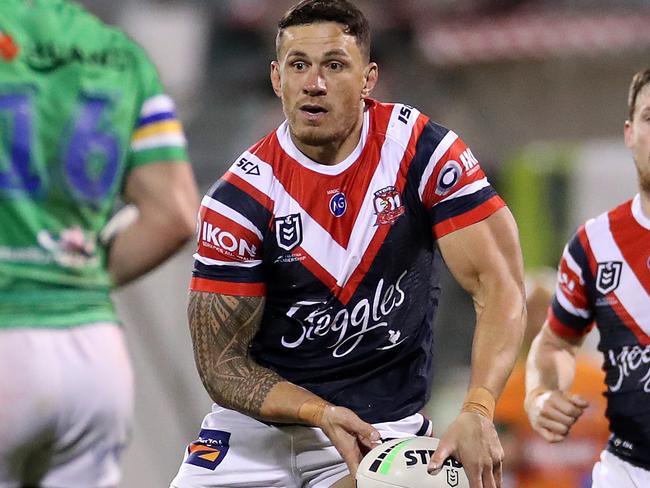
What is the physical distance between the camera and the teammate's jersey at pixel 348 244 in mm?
4422

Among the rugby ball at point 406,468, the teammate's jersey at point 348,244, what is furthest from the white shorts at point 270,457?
the rugby ball at point 406,468

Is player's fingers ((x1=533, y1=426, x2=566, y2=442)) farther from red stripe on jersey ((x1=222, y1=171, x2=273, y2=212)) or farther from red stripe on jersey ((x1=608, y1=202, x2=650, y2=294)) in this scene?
red stripe on jersey ((x1=222, y1=171, x2=273, y2=212))

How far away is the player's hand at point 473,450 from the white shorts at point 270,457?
54 centimetres

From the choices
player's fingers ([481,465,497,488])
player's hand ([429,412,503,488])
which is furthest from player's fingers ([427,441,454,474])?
player's fingers ([481,465,497,488])

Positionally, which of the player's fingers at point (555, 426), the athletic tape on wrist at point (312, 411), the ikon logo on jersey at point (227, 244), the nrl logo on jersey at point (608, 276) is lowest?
the player's fingers at point (555, 426)

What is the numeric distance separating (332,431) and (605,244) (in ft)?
4.80

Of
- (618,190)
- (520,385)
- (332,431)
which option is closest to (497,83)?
(618,190)

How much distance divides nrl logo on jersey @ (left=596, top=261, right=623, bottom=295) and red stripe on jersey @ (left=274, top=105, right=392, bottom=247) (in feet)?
3.39

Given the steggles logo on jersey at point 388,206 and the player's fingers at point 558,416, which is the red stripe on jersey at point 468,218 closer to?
the steggles logo on jersey at point 388,206

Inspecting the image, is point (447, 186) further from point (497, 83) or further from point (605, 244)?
point (497, 83)

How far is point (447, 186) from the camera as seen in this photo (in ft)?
14.4

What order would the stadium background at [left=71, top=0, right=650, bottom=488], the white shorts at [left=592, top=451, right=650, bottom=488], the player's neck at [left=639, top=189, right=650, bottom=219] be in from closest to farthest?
the white shorts at [left=592, top=451, right=650, bottom=488] < the player's neck at [left=639, top=189, right=650, bottom=219] < the stadium background at [left=71, top=0, right=650, bottom=488]

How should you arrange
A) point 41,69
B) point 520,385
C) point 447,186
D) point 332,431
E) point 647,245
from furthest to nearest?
point 520,385
point 647,245
point 447,186
point 332,431
point 41,69

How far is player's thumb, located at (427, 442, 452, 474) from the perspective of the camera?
3848mm
